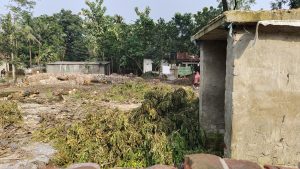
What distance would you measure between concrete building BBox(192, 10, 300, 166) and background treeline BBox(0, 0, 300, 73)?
24269mm

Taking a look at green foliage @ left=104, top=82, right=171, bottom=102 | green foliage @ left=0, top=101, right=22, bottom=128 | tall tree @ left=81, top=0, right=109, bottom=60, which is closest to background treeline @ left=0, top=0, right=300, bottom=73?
tall tree @ left=81, top=0, right=109, bottom=60

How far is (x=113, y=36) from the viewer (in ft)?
125

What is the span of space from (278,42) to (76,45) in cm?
5071

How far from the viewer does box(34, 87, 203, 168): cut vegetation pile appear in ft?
21.6

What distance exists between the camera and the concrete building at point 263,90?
5.07 meters

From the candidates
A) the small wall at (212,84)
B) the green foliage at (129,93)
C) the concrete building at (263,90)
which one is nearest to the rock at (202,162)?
the concrete building at (263,90)

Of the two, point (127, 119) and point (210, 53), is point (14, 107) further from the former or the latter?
point (210, 53)

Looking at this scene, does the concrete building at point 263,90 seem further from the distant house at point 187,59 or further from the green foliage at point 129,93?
the distant house at point 187,59

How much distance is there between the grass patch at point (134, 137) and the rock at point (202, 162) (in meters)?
2.46

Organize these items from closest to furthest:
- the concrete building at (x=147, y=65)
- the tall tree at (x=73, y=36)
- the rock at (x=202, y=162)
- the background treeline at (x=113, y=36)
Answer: the rock at (x=202, y=162) → the background treeline at (x=113, y=36) → the concrete building at (x=147, y=65) → the tall tree at (x=73, y=36)

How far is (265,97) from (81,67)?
36.7 metres

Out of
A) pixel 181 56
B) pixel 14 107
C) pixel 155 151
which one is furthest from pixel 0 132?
pixel 181 56

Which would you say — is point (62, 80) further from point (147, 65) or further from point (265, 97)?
point (265, 97)

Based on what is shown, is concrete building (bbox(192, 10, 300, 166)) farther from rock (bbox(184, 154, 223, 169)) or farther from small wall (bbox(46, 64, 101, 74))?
small wall (bbox(46, 64, 101, 74))
